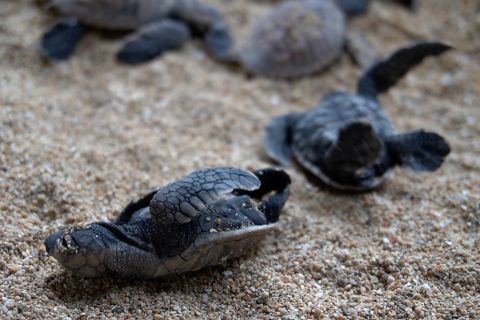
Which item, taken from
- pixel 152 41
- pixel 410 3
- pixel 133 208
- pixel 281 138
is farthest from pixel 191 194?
pixel 410 3

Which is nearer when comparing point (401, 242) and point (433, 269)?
point (433, 269)

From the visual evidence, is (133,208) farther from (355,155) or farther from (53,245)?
(355,155)

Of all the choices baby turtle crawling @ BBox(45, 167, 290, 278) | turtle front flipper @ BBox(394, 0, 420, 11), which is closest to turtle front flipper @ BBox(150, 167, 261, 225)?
baby turtle crawling @ BBox(45, 167, 290, 278)

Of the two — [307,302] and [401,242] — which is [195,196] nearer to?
[307,302]

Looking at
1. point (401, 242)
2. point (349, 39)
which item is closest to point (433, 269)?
point (401, 242)

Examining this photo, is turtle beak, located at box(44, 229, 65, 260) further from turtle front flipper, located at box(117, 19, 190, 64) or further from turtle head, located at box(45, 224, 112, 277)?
turtle front flipper, located at box(117, 19, 190, 64)

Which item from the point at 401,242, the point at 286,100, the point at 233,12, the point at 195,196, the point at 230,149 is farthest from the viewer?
the point at 233,12

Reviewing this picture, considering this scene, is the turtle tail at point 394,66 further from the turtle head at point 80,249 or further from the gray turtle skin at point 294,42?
the turtle head at point 80,249

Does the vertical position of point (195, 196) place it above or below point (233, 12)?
above
